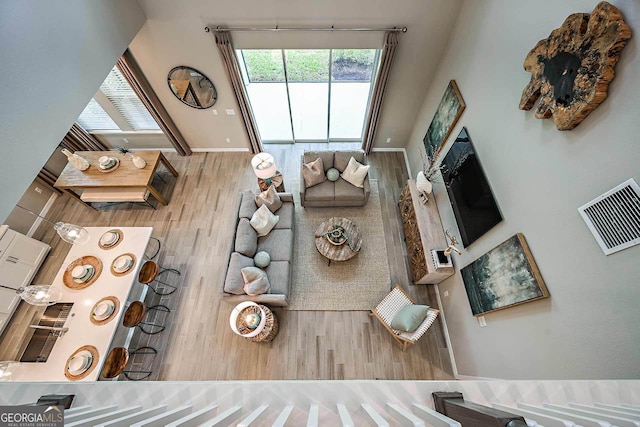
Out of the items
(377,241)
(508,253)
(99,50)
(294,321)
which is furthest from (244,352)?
(99,50)

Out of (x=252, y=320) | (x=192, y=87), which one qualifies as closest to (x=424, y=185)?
(x=252, y=320)

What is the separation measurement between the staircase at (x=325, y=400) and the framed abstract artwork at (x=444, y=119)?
3.10 m

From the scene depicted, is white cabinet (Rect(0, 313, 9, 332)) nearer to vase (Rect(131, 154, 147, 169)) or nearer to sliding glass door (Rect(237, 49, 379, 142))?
vase (Rect(131, 154, 147, 169))

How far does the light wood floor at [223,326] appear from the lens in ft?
11.6

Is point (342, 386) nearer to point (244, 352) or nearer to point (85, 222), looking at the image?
point (244, 352)

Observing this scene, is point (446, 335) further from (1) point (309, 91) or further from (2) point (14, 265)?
(2) point (14, 265)

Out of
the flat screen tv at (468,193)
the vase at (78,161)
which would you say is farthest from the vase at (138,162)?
the flat screen tv at (468,193)

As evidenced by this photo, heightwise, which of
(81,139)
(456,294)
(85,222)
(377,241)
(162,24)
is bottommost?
(456,294)

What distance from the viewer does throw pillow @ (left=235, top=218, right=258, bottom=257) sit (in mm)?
3695

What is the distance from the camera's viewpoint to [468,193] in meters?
3.09

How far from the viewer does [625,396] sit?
1.28 m

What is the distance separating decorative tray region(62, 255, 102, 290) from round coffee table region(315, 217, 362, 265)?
2989 mm

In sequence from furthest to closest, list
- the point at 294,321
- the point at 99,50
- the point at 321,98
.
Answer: the point at 321,98 < the point at 294,321 < the point at 99,50

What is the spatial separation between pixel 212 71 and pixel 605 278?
5.09m
